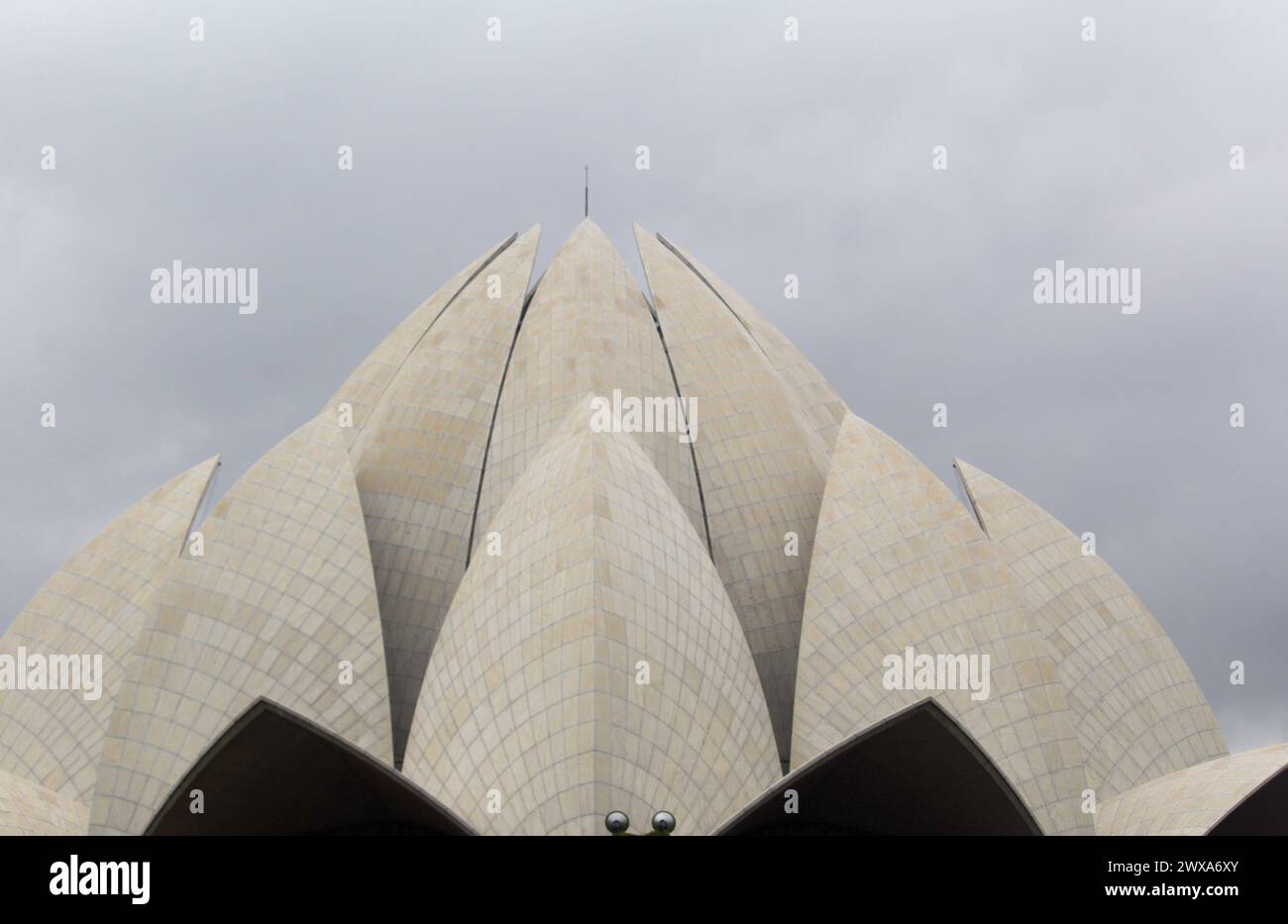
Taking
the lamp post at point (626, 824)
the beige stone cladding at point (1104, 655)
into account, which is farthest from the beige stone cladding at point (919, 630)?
the lamp post at point (626, 824)

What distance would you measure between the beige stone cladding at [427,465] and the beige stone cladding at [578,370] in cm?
49

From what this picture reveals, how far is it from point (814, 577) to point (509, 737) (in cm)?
704

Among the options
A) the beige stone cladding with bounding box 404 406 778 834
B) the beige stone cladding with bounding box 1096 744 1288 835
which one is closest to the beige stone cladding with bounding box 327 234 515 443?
the beige stone cladding with bounding box 404 406 778 834

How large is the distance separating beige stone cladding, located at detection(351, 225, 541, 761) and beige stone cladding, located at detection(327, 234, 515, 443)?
35cm

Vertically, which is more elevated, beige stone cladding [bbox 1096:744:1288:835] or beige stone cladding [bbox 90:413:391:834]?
beige stone cladding [bbox 90:413:391:834]

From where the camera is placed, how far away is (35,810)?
2328cm

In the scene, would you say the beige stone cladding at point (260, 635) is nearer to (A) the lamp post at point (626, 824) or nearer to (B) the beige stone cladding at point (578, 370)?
(B) the beige stone cladding at point (578, 370)

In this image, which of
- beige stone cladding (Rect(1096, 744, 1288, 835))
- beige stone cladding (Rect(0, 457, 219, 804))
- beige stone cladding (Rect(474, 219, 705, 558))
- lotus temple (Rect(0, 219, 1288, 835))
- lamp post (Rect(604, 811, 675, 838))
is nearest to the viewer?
Result: lamp post (Rect(604, 811, 675, 838))

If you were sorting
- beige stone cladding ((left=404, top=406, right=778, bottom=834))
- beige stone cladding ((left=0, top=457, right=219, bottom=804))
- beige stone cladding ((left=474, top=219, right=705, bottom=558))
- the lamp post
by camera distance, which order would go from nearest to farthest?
the lamp post
beige stone cladding ((left=404, top=406, right=778, bottom=834))
beige stone cladding ((left=0, top=457, right=219, bottom=804))
beige stone cladding ((left=474, top=219, right=705, bottom=558))

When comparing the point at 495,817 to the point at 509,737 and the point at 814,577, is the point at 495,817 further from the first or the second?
the point at 814,577

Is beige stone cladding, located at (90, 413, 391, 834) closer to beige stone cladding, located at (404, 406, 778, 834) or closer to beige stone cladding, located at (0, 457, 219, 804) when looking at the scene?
beige stone cladding, located at (404, 406, 778, 834)

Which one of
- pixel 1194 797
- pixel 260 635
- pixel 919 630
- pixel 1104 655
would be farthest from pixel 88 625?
pixel 1194 797

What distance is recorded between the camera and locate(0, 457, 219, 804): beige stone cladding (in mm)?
27141
